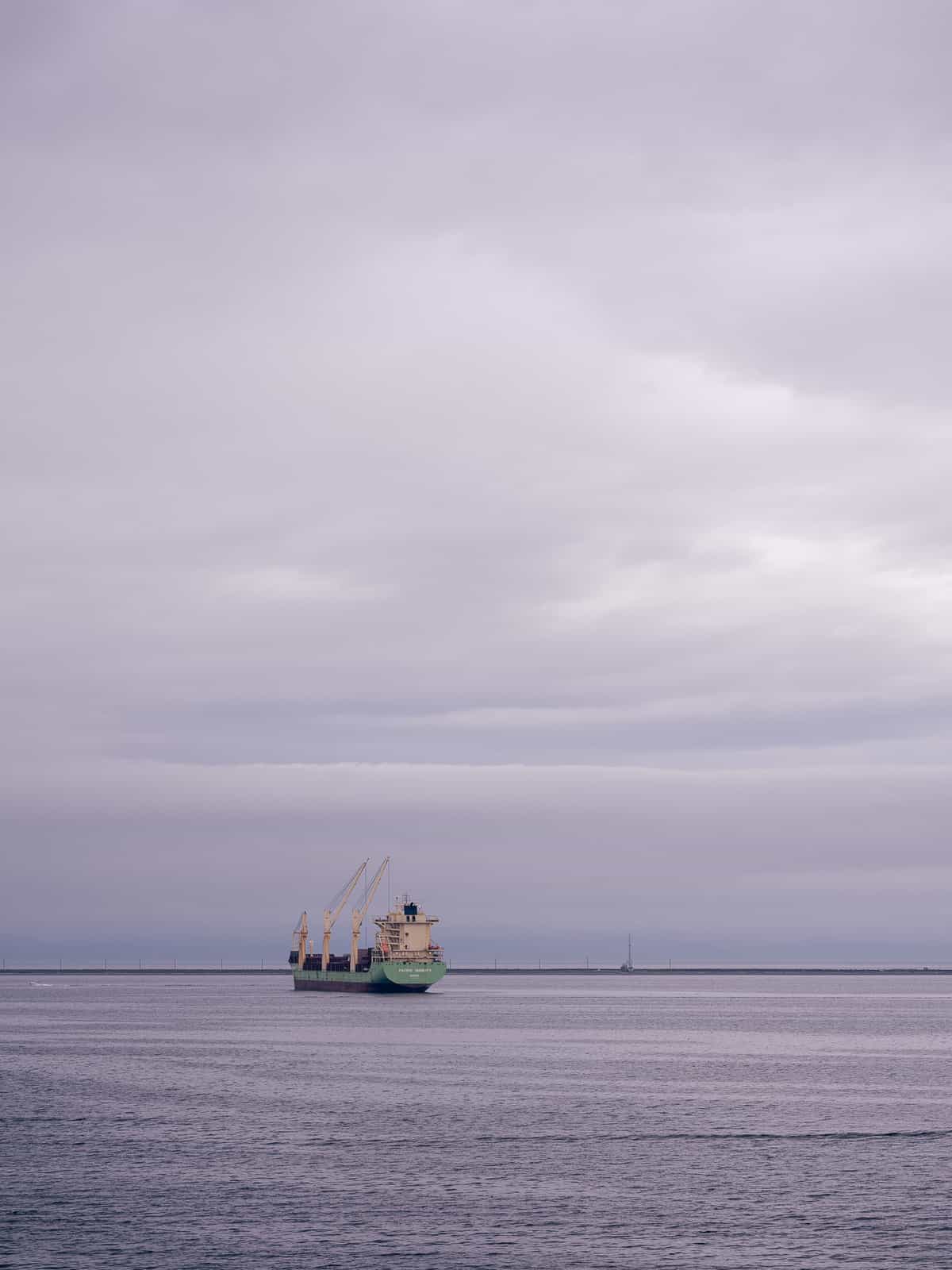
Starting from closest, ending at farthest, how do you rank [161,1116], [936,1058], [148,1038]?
[161,1116], [936,1058], [148,1038]

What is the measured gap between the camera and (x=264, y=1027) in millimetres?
155125

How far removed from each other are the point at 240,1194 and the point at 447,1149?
1347cm

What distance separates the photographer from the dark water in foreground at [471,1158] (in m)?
47.4

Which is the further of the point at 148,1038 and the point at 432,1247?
the point at 148,1038

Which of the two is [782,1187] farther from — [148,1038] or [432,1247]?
[148,1038]

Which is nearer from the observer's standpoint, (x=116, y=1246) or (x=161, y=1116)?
(x=116, y=1246)

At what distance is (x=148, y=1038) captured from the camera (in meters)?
137

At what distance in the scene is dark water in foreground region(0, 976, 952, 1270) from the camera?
4741cm

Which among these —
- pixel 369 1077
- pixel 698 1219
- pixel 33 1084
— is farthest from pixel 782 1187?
pixel 33 1084

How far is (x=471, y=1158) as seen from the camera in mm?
63812

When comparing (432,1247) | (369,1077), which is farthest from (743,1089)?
(432,1247)

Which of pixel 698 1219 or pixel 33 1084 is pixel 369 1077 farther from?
pixel 698 1219

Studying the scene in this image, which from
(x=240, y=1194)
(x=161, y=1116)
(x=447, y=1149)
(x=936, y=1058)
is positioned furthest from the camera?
(x=936, y=1058)

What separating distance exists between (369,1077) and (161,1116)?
919 inches
